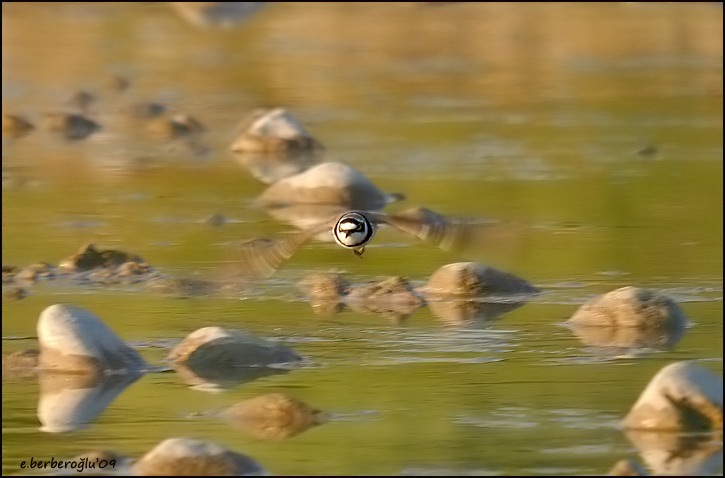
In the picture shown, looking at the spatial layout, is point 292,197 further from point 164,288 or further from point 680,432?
point 680,432

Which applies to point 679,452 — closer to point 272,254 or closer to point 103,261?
point 272,254

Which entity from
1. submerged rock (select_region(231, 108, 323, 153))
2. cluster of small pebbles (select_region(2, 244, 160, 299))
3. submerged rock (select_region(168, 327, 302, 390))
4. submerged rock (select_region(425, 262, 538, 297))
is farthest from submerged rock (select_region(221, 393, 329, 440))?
submerged rock (select_region(231, 108, 323, 153))

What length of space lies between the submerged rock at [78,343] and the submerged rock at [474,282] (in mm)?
2006

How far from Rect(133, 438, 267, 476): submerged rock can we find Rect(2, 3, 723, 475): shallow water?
0.68 feet

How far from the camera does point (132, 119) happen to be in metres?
17.8

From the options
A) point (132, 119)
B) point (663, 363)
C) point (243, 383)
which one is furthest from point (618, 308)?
point (132, 119)

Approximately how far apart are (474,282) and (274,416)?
96.8 inches

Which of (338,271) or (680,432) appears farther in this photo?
(338,271)

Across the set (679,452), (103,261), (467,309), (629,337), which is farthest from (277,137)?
(679,452)

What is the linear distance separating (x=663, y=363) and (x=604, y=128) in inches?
324

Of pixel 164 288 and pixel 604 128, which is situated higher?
pixel 604 128

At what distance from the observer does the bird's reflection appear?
7.68 meters

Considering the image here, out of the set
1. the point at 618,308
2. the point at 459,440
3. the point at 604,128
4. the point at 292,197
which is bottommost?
the point at 459,440

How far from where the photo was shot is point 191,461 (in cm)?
675
